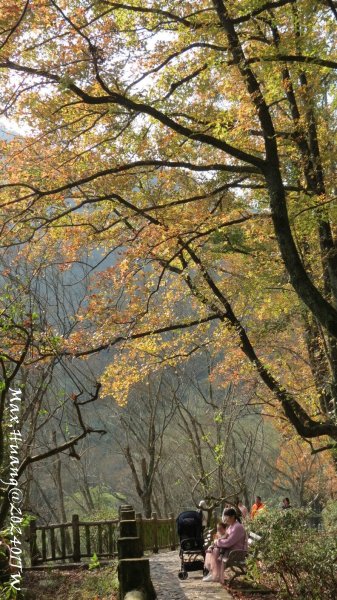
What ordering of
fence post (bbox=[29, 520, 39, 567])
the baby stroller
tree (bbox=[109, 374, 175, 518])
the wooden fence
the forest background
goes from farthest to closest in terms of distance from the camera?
tree (bbox=[109, 374, 175, 518]), the wooden fence, fence post (bbox=[29, 520, 39, 567]), the baby stroller, the forest background

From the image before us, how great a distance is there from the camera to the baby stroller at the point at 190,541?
10.0 metres

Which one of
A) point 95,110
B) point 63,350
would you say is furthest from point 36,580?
point 95,110

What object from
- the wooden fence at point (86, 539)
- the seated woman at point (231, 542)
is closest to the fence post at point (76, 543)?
the wooden fence at point (86, 539)

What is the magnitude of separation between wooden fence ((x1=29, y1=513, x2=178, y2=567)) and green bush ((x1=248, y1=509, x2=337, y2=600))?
5238 mm

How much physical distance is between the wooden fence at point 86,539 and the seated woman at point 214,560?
414 centimetres

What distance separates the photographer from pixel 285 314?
1310cm

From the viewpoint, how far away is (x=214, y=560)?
8.82m

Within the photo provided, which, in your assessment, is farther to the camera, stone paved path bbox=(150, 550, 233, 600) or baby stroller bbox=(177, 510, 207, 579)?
baby stroller bbox=(177, 510, 207, 579)

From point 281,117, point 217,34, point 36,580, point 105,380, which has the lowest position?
point 36,580

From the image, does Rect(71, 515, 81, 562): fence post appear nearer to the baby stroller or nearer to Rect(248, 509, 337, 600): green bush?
the baby stroller

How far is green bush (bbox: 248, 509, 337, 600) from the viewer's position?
6.89 m

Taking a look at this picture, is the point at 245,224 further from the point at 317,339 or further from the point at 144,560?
the point at 144,560

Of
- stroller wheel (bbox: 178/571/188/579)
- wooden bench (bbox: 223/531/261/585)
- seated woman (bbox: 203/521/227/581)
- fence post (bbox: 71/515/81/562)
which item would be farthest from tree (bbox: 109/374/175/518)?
wooden bench (bbox: 223/531/261/585)

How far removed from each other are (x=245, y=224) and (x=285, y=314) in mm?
3262
